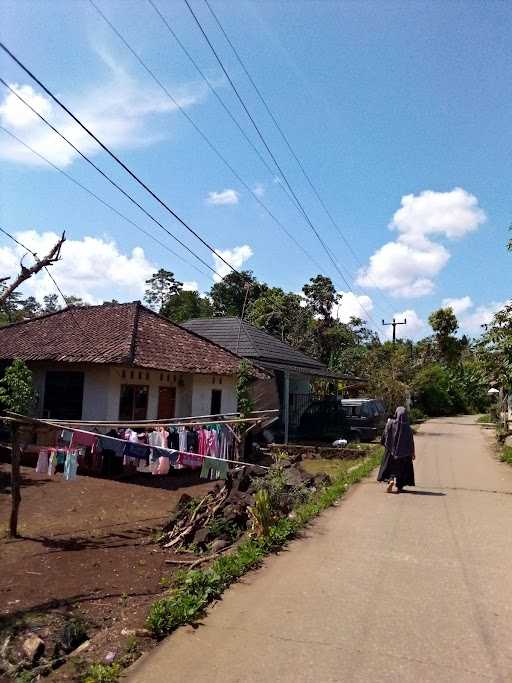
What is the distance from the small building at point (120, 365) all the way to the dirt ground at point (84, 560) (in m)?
3.11

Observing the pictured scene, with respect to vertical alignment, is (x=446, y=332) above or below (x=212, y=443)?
above

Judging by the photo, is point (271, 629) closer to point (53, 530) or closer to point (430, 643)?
point (430, 643)

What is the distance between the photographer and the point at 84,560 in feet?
26.0

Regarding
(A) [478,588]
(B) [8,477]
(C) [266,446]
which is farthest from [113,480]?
(A) [478,588]

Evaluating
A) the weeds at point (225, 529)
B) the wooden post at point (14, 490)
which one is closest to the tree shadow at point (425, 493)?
the weeds at point (225, 529)

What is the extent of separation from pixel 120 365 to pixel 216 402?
5.31m

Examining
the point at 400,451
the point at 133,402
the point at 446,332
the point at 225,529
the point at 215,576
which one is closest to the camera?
the point at 215,576

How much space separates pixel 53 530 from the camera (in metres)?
9.52

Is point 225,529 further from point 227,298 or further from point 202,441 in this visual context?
point 227,298

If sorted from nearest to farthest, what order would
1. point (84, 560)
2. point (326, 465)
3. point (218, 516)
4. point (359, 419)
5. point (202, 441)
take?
point (84, 560) → point (218, 516) → point (202, 441) → point (326, 465) → point (359, 419)

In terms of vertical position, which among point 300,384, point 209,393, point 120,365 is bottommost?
point 209,393

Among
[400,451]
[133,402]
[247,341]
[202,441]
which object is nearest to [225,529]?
[202,441]

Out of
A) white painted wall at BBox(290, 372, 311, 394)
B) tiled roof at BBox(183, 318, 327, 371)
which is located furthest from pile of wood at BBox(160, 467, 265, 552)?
white painted wall at BBox(290, 372, 311, 394)

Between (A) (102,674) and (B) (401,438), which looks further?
(B) (401,438)
